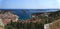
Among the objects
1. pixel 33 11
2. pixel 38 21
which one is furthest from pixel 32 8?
pixel 38 21

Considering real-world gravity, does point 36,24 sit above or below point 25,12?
below

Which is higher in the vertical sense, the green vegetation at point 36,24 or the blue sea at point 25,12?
the blue sea at point 25,12

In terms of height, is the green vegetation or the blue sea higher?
the blue sea

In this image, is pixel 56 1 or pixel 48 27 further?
pixel 56 1

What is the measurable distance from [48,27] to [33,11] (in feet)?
0.67

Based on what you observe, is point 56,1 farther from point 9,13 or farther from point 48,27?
point 9,13

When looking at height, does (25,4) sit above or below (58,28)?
above

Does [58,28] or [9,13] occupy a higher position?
[9,13]

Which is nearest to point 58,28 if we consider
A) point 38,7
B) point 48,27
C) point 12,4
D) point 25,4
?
point 48,27

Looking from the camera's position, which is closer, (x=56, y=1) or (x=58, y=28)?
(x=58, y=28)

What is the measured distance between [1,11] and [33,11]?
0.99 feet

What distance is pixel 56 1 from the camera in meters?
1.07

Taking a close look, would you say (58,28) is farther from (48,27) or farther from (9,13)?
(9,13)

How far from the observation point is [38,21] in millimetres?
997
